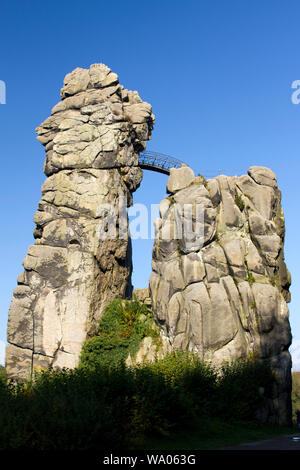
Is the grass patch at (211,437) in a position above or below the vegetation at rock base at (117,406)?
below

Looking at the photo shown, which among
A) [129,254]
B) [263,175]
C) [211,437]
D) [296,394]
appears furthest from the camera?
[296,394]

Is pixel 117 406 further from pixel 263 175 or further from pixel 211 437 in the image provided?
pixel 263 175

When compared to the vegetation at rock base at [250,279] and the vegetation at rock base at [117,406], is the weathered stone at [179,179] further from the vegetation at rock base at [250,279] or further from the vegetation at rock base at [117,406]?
the vegetation at rock base at [117,406]

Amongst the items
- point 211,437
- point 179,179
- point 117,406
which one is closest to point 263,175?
point 179,179

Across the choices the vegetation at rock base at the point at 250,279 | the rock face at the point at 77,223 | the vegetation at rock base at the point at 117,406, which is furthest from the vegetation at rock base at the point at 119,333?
the vegetation at rock base at the point at 117,406

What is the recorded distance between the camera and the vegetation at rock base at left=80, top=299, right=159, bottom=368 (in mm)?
32469

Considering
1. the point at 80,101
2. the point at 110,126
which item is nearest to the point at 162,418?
the point at 110,126

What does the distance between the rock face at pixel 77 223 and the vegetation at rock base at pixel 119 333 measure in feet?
3.33

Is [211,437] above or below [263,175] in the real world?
below

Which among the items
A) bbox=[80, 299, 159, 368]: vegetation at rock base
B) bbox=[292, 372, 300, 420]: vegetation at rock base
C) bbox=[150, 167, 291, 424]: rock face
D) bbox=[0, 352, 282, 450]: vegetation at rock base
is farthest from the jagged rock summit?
bbox=[292, 372, 300, 420]: vegetation at rock base

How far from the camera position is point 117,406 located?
1456 centimetres

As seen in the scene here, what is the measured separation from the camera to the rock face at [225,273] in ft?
94.2

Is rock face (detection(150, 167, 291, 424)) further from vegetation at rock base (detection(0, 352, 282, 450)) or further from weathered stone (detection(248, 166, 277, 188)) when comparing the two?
vegetation at rock base (detection(0, 352, 282, 450))

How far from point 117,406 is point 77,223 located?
2400cm
